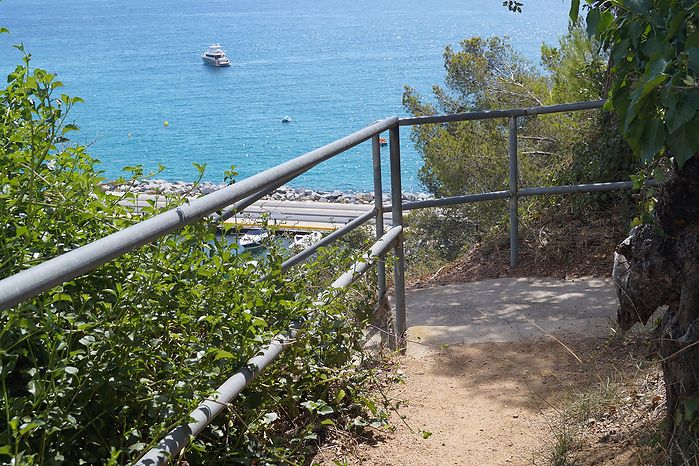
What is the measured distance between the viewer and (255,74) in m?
96.3

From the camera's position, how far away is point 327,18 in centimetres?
15700

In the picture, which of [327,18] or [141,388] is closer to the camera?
[141,388]

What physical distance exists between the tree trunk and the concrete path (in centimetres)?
146

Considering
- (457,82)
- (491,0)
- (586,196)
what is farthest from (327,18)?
(586,196)

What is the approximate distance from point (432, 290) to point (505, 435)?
335cm

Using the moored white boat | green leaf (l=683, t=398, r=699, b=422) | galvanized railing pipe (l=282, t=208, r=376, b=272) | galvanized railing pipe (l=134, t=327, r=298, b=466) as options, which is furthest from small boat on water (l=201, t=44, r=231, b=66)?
green leaf (l=683, t=398, r=699, b=422)

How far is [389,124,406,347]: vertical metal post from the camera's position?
404 centimetres

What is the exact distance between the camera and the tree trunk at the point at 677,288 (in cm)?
265

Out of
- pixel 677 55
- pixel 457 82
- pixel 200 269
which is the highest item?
pixel 677 55

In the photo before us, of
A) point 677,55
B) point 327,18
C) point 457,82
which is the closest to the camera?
point 677,55

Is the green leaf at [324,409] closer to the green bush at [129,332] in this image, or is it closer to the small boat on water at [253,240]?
the green bush at [129,332]

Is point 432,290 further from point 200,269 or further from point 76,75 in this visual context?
Answer: point 76,75

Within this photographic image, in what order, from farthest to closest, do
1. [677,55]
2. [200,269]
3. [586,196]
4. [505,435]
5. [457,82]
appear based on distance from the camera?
[457,82], [586,196], [505,435], [200,269], [677,55]

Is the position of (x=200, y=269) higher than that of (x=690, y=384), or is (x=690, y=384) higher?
(x=200, y=269)
